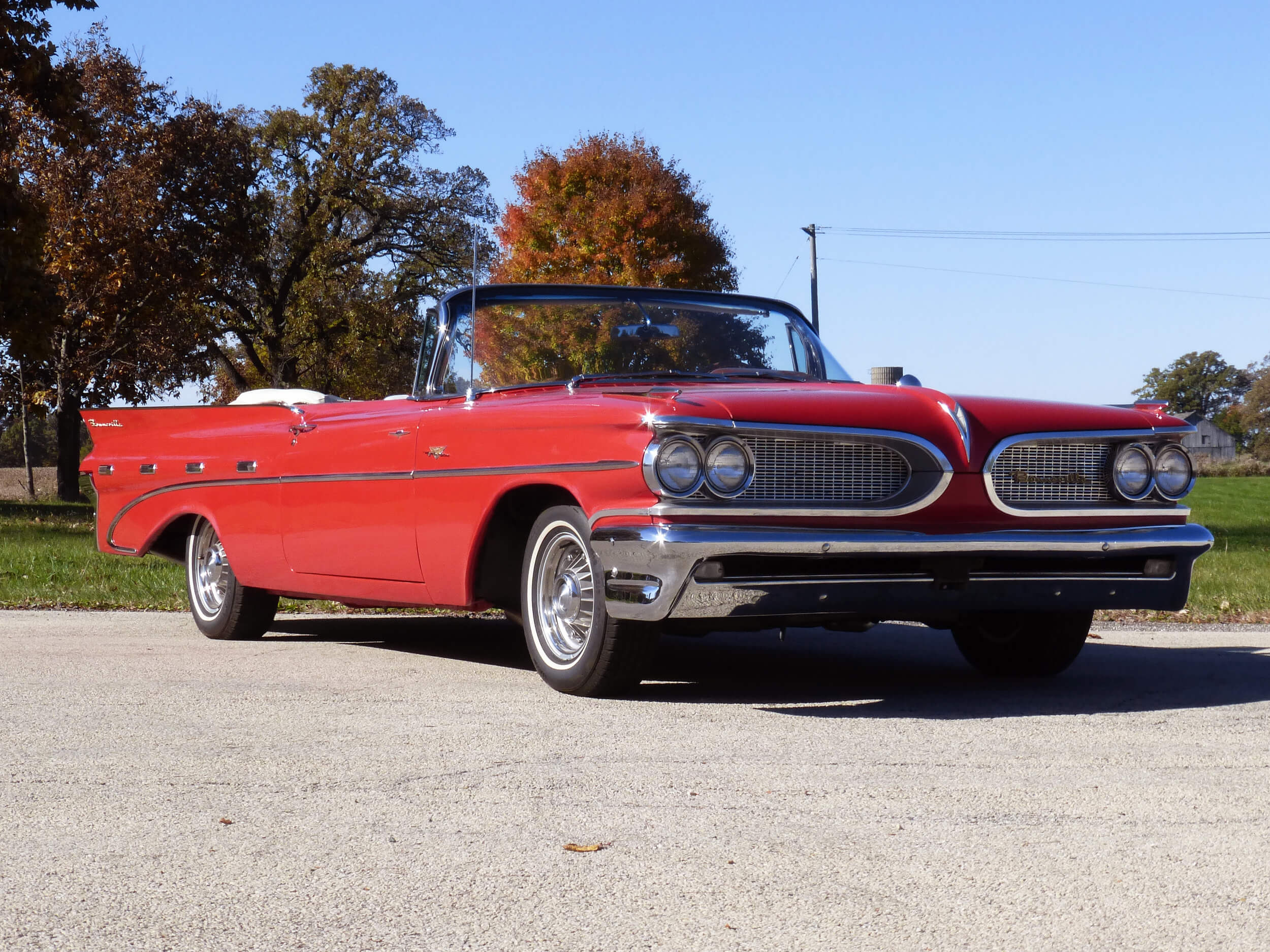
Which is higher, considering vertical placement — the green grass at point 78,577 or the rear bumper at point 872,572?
the rear bumper at point 872,572

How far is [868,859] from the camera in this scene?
336 centimetres

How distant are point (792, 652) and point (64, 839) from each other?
14.7ft

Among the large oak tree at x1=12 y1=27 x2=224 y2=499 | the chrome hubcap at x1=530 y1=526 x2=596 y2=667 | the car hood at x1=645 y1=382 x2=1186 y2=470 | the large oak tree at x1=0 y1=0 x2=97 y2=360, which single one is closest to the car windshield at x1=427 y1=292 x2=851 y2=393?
the car hood at x1=645 y1=382 x2=1186 y2=470

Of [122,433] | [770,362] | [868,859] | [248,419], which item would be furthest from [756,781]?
[122,433]

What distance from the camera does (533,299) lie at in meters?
6.80

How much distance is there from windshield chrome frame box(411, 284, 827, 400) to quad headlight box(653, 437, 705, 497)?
1658 mm

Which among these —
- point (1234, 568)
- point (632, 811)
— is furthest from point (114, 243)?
point (632, 811)

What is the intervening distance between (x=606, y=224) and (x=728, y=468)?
1146 inches

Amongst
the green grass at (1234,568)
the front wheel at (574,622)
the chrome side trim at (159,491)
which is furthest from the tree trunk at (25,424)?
the front wheel at (574,622)

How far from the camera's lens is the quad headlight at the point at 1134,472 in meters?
5.81

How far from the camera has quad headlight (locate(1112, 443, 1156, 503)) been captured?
19.1ft

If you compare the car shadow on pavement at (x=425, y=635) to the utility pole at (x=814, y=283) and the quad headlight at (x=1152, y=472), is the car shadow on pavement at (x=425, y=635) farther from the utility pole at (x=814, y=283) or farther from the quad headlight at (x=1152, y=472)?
the utility pole at (x=814, y=283)

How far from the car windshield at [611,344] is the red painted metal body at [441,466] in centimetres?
21

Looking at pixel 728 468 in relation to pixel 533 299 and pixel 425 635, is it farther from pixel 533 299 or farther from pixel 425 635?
pixel 425 635
